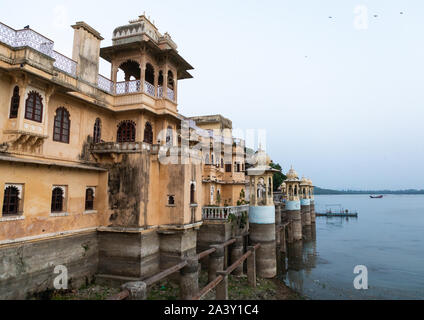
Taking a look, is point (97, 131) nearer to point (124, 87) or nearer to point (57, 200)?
point (124, 87)

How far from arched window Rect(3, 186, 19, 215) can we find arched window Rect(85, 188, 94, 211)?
3802 mm

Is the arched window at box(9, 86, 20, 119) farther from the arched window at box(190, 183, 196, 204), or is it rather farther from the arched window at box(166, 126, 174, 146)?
the arched window at box(190, 183, 196, 204)

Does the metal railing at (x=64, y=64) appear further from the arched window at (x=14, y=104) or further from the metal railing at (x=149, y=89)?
the metal railing at (x=149, y=89)

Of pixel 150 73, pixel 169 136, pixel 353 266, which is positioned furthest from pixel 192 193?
pixel 353 266

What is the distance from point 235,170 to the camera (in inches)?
1336

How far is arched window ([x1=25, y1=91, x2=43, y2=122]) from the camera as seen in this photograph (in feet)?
38.9

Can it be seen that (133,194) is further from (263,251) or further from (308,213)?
(308,213)

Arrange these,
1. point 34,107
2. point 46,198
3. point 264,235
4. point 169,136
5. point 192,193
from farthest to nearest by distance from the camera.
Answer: point 264,235 → point 169,136 → point 192,193 → point 46,198 → point 34,107

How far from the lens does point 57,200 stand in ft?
44.2

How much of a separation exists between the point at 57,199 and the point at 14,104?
Result: 4740 mm

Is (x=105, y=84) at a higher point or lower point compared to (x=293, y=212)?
higher

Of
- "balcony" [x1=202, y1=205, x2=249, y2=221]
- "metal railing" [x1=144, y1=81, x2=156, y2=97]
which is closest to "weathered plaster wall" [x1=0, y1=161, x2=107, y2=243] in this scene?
"metal railing" [x1=144, y1=81, x2=156, y2=97]

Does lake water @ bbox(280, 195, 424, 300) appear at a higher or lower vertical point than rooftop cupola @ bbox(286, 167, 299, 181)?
lower

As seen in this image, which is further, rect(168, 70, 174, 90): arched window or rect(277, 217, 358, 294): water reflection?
rect(277, 217, 358, 294): water reflection
